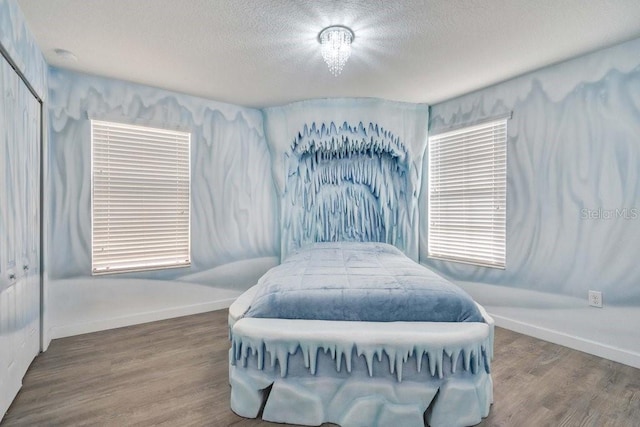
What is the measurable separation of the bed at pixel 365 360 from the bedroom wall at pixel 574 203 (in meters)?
1.27

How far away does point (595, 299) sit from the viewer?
2.33m

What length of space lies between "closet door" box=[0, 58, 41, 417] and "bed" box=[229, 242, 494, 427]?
1.23 m

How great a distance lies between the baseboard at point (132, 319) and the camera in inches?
104

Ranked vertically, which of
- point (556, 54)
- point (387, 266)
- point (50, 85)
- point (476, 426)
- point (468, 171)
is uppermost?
point (556, 54)

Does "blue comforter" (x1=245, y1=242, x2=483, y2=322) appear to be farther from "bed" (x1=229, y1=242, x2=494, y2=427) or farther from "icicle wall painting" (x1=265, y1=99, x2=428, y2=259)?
"icicle wall painting" (x1=265, y1=99, x2=428, y2=259)

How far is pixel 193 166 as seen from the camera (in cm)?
326

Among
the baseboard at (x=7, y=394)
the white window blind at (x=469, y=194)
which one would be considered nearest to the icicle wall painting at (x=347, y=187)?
the white window blind at (x=469, y=194)

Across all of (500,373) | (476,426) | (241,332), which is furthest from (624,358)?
(241,332)

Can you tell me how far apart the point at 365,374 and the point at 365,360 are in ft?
0.24

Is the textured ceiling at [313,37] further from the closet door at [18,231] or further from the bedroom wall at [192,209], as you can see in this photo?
the closet door at [18,231]

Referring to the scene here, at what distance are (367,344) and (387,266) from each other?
84cm

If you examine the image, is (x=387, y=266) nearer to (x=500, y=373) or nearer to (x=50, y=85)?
(x=500, y=373)

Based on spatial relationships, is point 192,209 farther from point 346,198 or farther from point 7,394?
point 7,394

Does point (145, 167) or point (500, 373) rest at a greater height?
point (145, 167)
